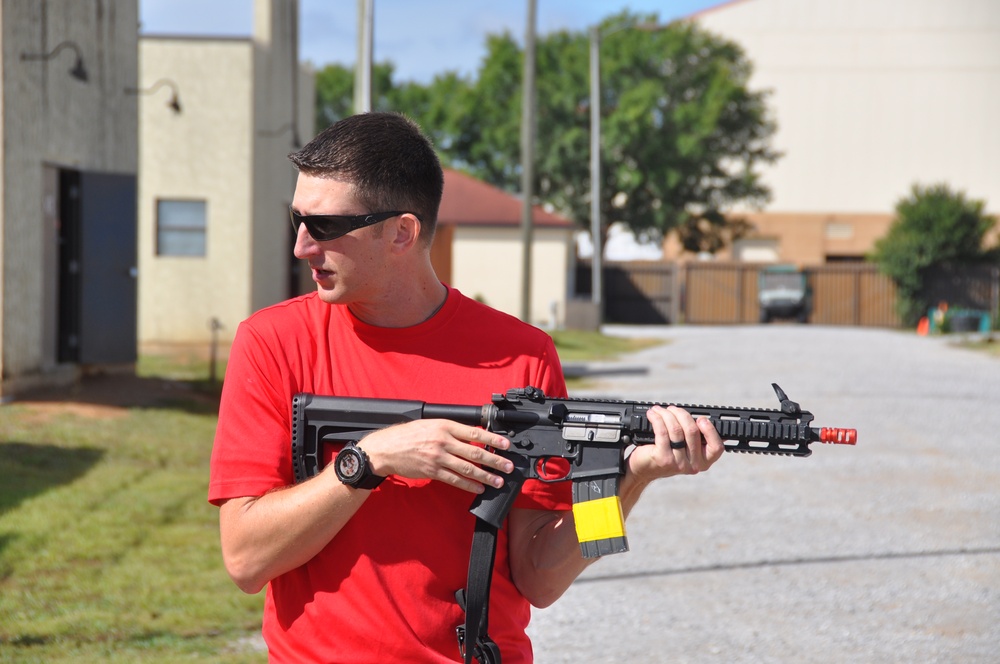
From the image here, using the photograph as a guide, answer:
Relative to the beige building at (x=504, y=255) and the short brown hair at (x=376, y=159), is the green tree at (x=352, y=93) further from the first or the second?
A: the short brown hair at (x=376, y=159)

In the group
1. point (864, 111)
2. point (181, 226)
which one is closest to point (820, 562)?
point (181, 226)

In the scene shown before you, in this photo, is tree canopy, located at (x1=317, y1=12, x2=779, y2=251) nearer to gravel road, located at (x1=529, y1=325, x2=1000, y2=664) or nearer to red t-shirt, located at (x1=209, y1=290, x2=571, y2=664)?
gravel road, located at (x1=529, y1=325, x2=1000, y2=664)

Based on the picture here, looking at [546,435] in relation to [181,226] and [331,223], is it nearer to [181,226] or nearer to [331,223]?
[331,223]

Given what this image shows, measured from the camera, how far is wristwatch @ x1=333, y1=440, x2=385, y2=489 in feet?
8.05

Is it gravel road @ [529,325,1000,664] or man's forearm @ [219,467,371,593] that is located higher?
man's forearm @ [219,467,371,593]

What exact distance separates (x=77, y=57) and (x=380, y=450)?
40.9ft

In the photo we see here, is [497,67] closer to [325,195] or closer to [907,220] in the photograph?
[907,220]

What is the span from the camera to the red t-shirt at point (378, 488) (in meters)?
2.57

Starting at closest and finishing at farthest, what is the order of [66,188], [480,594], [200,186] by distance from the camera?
[480,594], [66,188], [200,186]

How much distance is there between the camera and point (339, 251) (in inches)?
104

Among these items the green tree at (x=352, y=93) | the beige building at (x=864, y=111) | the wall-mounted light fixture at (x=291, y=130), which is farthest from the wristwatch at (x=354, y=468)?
the green tree at (x=352, y=93)

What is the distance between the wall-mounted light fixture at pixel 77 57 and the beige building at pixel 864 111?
46964 mm

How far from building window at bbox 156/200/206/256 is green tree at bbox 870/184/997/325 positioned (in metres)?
31.0

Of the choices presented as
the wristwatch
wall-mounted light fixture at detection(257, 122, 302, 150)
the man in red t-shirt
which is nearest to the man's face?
the man in red t-shirt
